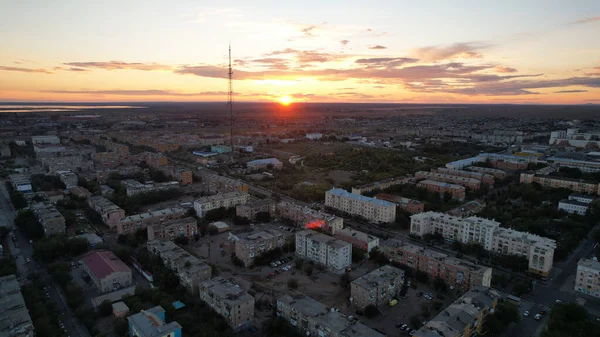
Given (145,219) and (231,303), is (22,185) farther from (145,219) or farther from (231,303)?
(231,303)

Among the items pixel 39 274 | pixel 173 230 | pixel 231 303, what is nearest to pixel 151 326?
pixel 231 303

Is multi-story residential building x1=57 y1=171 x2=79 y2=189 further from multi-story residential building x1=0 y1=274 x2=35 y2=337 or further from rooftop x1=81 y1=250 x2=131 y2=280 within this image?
multi-story residential building x1=0 y1=274 x2=35 y2=337

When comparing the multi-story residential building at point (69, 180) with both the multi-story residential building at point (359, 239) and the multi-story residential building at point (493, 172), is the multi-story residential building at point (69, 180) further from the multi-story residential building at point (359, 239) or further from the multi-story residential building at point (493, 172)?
the multi-story residential building at point (493, 172)

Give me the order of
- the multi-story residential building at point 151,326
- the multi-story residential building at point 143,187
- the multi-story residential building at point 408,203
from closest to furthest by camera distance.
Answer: the multi-story residential building at point 151,326 → the multi-story residential building at point 408,203 → the multi-story residential building at point 143,187

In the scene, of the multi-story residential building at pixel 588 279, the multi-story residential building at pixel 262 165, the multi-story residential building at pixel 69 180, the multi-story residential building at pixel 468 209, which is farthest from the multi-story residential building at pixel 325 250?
the multi-story residential building at pixel 69 180

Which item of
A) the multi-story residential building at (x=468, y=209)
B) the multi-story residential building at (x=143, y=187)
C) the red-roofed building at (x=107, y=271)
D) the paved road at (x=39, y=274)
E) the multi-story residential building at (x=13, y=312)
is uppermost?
the multi-story residential building at (x=143, y=187)

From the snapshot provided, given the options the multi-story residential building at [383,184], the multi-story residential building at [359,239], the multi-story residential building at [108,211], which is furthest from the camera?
the multi-story residential building at [383,184]

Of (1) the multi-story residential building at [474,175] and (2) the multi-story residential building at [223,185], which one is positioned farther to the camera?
(1) the multi-story residential building at [474,175]

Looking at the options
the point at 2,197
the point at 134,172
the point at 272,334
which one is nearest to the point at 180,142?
the point at 134,172
